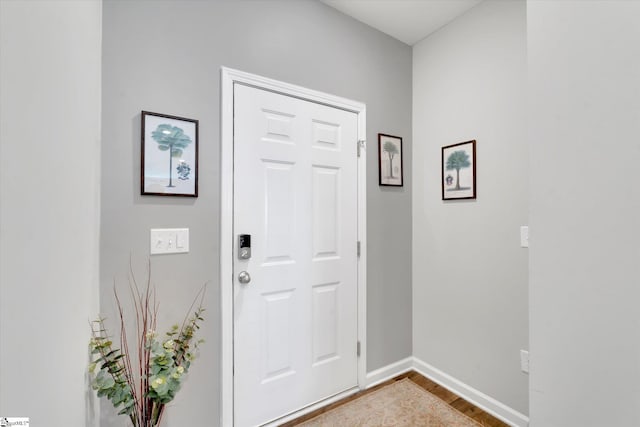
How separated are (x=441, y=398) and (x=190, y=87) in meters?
2.61

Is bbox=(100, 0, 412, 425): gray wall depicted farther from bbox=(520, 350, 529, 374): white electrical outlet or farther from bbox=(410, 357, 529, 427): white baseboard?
bbox=(520, 350, 529, 374): white electrical outlet

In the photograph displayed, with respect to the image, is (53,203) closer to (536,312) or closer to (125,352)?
(125,352)

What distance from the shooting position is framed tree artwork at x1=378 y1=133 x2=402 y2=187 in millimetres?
2162

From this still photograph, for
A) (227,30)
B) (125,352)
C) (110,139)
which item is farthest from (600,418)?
(227,30)

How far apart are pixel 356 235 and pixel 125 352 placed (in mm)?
1527

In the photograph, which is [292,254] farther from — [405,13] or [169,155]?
[405,13]

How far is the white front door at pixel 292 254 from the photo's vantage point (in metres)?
1.58

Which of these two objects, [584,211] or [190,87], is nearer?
[584,211]

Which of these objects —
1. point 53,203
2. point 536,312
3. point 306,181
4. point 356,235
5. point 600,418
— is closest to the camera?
point 53,203

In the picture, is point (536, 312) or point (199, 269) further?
point (199, 269)

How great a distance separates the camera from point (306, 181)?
1.81 meters

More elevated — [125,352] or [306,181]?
[306,181]

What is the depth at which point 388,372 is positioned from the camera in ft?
7.03

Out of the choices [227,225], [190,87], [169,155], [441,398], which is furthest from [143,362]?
[441,398]
